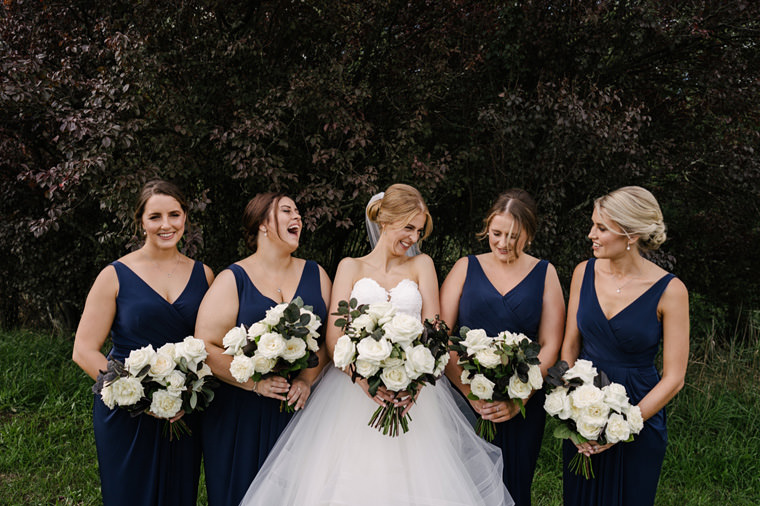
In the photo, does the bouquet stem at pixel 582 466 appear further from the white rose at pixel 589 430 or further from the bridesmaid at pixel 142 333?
the bridesmaid at pixel 142 333

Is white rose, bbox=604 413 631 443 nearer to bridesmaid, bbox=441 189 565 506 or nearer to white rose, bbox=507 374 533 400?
white rose, bbox=507 374 533 400

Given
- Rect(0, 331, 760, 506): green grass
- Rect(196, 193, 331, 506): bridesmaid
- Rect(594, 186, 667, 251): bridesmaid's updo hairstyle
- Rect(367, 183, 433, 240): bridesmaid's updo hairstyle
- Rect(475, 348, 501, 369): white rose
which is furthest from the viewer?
Rect(0, 331, 760, 506): green grass

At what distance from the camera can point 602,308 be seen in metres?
3.30

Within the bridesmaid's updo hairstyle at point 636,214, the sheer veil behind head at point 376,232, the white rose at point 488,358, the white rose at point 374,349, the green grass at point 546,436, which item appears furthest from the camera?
the green grass at point 546,436

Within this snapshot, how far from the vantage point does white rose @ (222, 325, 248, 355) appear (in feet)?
9.94

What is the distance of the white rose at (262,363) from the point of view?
2979mm

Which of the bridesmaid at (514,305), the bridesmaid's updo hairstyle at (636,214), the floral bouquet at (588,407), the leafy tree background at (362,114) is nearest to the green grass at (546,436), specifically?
the leafy tree background at (362,114)

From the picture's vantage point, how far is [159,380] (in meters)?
2.98

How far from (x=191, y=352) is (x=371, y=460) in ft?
3.80

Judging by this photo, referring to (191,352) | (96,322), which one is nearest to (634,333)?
(191,352)

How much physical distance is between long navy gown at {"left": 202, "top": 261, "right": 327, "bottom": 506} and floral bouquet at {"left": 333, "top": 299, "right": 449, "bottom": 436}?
546mm

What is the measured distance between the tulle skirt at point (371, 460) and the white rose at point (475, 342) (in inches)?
17.1

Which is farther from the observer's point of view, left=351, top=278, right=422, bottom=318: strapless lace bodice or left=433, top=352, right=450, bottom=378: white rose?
left=351, top=278, right=422, bottom=318: strapless lace bodice

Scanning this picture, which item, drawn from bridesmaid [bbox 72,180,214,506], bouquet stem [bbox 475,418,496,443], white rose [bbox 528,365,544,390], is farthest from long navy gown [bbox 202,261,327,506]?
white rose [bbox 528,365,544,390]
